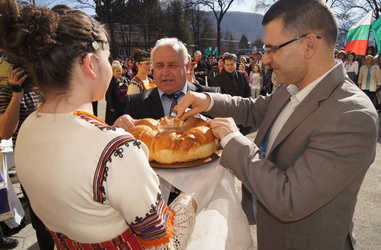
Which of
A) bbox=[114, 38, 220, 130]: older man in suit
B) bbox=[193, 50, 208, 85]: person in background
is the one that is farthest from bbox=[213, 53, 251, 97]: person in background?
bbox=[193, 50, 208, 85]: person in background

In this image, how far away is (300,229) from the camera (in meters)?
1.57

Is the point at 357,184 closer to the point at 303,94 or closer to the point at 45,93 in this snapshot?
the point at 303,94

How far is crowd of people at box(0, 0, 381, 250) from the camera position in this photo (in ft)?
3.47

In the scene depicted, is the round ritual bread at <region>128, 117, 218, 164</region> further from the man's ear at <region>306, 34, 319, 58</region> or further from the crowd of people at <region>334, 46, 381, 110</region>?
the crowd of people at <region>334, 46, 381, 110</region>

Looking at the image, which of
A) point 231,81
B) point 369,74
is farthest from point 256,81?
point 231,81

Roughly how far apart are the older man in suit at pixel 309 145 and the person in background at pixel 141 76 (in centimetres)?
387

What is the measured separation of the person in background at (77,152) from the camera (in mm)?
1046

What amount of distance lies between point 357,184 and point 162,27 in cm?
4966

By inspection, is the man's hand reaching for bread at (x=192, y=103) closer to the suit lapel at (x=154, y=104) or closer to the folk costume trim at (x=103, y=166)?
the suit lapel at (x=154, y=104)

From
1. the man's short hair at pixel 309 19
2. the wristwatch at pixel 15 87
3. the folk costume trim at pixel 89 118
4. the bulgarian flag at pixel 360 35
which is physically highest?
the bulgarian flag at pixel 360 35

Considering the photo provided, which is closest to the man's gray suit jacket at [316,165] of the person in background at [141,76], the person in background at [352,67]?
the person in background at [141,76]

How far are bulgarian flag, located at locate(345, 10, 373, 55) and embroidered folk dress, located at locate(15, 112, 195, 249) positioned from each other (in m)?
11.4

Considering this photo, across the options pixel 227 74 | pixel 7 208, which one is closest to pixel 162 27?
pixel 227 74

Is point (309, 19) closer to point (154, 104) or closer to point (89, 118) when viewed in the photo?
point (89, 118)
